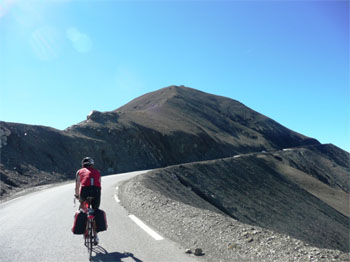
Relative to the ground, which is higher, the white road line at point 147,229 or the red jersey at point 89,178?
the red jersey at point 89,178

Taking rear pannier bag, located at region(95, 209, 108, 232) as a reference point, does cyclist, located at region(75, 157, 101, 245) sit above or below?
above

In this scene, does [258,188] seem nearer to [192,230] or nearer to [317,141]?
[192,230]

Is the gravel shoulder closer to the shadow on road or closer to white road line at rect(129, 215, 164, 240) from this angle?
white road line at rect(129, 215, 164, 240)

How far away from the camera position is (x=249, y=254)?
5168 millimetres

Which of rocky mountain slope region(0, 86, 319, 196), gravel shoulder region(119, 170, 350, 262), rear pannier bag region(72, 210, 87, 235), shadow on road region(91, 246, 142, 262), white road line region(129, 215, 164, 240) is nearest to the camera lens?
gravel shoulder region(119, 170, 350, 262)

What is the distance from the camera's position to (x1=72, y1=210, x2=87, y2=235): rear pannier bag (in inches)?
214

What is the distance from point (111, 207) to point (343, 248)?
29.6m

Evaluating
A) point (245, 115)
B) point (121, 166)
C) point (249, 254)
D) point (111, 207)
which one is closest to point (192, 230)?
point (249, 254)

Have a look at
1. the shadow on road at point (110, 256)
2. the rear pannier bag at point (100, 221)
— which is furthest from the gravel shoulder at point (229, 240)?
the rear pannier bag at point (100, 221)

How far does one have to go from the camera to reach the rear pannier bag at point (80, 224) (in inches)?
214

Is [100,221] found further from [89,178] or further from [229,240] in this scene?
[229,240]

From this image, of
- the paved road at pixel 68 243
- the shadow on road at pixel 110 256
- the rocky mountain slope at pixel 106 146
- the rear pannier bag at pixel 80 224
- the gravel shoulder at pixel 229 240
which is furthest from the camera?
the rocky mountain slope at pixel 106 146

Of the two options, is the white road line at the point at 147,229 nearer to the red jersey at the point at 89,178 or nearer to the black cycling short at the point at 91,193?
the black cycling short at the point at 91,193

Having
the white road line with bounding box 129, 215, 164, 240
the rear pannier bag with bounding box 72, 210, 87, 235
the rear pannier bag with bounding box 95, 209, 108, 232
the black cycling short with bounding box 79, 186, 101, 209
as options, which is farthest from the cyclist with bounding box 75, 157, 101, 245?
the white road line with bounding box 129, 215, 164, 240
